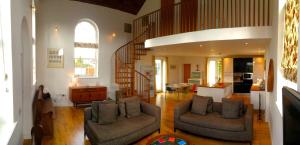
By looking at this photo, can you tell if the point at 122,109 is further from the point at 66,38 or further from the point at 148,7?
the point at 148,7

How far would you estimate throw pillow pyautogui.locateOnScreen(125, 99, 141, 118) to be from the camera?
14.5ft

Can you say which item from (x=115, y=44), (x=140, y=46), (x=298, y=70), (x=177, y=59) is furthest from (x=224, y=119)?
(x=177, y=59)

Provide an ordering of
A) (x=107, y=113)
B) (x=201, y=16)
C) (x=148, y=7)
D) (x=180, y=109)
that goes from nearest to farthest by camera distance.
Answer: (x=107, y=113) < (x=180, y=109) < (x=201, y=16) < (x=148, y=7)

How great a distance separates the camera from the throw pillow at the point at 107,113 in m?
3.86

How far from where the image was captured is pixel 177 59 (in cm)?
1245

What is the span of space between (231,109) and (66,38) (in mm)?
6188

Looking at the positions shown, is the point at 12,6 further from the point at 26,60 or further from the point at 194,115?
the point at 194,115

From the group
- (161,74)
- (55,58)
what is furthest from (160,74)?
(55,58)

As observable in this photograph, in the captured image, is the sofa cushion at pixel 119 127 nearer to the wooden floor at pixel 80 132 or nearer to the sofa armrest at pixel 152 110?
the sofa armrest at pixel 152 110

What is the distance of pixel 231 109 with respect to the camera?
171 inches

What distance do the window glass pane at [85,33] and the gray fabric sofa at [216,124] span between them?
16.6ft

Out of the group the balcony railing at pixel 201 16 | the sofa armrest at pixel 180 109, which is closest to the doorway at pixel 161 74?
the balcony railing at pixel 201 16

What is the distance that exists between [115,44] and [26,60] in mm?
4924

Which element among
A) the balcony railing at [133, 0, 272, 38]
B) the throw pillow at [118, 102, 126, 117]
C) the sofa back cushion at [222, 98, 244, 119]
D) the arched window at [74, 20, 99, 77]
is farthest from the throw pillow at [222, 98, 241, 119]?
the arched window at [74, 20, 99, 77]
